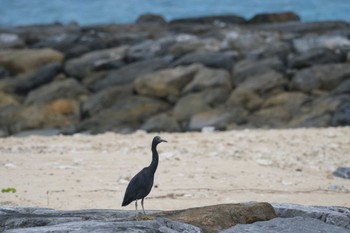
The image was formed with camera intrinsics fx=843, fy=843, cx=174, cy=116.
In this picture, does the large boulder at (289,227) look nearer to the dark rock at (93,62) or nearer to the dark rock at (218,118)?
the dark rock at (218,118)

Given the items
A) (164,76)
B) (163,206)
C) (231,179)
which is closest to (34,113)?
(164,76)

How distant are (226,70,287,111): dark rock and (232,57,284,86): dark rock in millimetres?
624

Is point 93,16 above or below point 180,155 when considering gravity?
above

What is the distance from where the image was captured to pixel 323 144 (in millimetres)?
14727

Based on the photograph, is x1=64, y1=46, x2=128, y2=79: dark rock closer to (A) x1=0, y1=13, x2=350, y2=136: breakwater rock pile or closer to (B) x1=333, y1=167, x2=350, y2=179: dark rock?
(A) x1=0, y1=13, x2=350, y2=136: breakwater rock pile

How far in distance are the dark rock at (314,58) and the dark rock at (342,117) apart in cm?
416

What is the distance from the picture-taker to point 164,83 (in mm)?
22328

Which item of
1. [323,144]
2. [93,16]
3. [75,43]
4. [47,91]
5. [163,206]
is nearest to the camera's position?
[163,206]

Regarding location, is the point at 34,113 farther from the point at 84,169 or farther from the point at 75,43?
the point at 84,169

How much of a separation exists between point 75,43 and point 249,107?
9.20 meters

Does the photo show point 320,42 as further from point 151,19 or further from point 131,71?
point 151,19

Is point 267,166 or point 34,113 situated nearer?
point 267,166

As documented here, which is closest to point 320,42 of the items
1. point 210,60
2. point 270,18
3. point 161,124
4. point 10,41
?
point 210,60

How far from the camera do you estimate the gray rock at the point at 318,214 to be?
7121 millimetres
